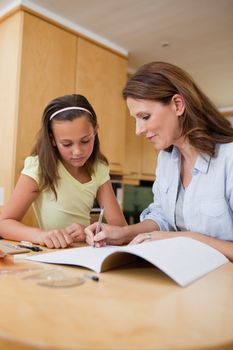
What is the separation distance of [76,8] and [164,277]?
219cm

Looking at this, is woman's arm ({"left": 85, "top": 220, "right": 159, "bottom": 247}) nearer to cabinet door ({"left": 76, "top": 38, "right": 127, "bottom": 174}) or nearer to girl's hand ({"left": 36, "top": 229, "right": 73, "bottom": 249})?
girl's hand ({"left": 36, "top": 229, "right": 73, "bottom": 249})

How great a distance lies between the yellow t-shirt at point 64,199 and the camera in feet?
4.25

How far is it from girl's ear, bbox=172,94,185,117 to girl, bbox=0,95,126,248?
0.38 metres

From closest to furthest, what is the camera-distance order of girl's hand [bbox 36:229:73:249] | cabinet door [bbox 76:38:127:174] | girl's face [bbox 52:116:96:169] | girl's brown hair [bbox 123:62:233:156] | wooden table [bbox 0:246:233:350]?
wooden table [bbox 0:246:233:350]
girl's hand [bbox 36:229:73:249]
girl's brown hair [bbox 123:62:233:156]
girl's face [bbox 52:116:96:169]
cabinet door [bbox 76:38:127:174]

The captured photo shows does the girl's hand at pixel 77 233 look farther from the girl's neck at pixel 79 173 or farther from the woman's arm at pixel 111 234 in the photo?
the girl's neck at pixel 79 173

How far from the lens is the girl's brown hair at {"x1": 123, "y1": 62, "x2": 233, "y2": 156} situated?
102 cm

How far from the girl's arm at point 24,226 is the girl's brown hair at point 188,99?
482 millimetres

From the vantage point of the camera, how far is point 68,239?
0.93 metres

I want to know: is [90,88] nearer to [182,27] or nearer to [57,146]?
[182,27]

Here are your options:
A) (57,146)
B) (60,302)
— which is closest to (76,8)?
(57,146)

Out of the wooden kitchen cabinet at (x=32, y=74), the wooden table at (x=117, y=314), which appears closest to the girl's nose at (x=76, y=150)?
the wooden table at (x=117, y=314)

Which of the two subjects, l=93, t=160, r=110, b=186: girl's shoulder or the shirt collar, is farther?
l=93, t=160, r=110, b=186: girl's shoulder

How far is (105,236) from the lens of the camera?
882 millimetres

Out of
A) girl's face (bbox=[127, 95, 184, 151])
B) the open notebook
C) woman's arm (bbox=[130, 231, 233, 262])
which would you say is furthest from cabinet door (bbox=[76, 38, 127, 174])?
the open notebook
